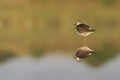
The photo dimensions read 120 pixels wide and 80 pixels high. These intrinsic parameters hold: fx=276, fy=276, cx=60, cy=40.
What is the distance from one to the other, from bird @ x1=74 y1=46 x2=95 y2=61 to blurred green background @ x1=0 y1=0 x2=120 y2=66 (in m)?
0.02

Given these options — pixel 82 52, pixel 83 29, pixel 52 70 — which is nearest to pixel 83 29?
pixel 83 29

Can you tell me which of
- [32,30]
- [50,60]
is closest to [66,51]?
[50,60]

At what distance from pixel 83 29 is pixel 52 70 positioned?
27cm

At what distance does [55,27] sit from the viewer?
143 centimetres

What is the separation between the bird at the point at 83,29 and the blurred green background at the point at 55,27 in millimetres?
19

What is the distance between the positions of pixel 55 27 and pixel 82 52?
0.19 m

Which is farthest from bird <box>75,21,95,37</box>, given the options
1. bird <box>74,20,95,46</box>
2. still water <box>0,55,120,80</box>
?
still water <box>0,55,120,80</box>

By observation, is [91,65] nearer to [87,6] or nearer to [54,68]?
[54,68]

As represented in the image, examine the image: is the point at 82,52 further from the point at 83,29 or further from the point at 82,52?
the point at 83,29

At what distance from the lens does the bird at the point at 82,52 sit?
1426mm

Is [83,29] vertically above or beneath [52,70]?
above

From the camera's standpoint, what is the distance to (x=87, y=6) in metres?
1.42

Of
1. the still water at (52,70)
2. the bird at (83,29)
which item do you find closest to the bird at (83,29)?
the bird at (83,29)

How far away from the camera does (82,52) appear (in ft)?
4.70
